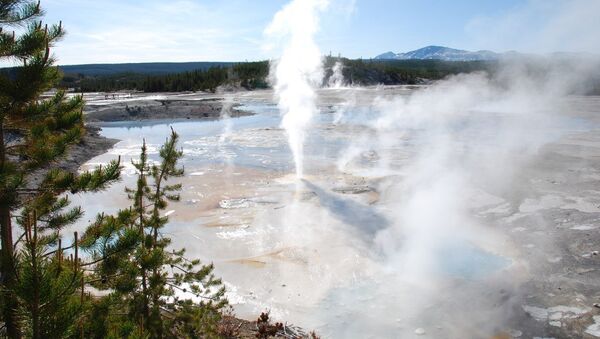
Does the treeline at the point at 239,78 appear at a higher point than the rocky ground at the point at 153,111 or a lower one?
higher

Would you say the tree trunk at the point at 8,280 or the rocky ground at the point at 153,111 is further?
the rocky ground at the point at 153,111

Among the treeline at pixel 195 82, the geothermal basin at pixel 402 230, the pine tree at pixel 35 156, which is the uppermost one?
the treeline at pixel 195 82

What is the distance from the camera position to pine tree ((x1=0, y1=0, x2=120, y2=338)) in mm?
2410

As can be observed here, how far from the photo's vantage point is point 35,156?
3658 millimetres

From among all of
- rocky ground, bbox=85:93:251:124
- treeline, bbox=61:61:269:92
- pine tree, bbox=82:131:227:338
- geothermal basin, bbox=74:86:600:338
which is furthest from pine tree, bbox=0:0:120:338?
treeline, bbox=61:61:269:92

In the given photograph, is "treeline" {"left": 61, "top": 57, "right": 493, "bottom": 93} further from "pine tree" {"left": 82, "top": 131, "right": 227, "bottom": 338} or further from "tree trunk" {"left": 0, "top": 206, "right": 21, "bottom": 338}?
"tree trunk" {"left": 0, "top": 206, "right": 21, "bottom": 338}

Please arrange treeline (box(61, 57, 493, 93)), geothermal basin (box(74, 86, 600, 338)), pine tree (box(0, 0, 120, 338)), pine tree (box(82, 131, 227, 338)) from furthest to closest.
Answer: treeline (box(61, 57, 493, 93)), geothermal basin (box(74, 86, 600, 338)), pine tree (box(82, 131, 227, 338)), pine tree (box(0, 0, 120, 338))

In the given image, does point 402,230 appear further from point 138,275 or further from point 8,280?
point 8,280

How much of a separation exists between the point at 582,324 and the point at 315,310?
3812 mm

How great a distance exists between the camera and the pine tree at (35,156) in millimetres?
2410

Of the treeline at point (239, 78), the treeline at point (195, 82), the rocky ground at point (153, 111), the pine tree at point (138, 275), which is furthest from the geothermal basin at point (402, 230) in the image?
the treeline at point (239, 78)

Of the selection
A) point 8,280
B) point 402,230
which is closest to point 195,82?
point 402,230

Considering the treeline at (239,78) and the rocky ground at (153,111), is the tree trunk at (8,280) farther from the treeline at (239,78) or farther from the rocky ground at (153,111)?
the treeline at (239,78)

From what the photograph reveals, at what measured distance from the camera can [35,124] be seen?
147 inches
